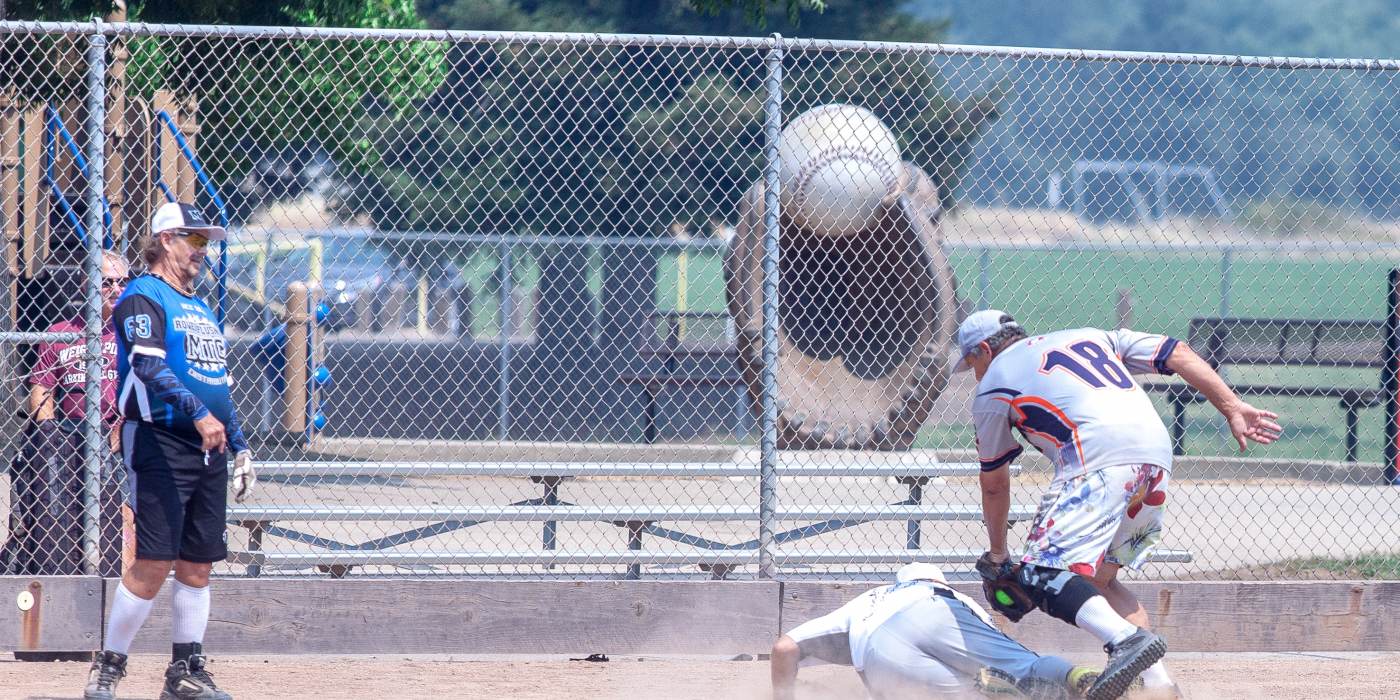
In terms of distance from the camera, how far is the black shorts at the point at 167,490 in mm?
5375

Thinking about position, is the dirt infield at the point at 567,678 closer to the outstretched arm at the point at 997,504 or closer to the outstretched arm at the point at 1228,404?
the outstretched arm at the point at 997,504

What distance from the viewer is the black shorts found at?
17.6 ft

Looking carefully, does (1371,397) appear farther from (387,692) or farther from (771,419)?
(387,692)

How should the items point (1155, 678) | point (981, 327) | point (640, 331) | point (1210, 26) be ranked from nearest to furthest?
point (1155, 678)
point (981, 327)
point (640, 331)
point (1210, 26)

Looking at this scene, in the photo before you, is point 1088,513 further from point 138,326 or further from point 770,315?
point 138,326

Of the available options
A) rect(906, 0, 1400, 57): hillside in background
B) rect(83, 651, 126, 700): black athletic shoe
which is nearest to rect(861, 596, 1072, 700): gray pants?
rect(83, 651, 126, 700): black athletic shoe

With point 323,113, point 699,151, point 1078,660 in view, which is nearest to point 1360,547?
point 1078,660

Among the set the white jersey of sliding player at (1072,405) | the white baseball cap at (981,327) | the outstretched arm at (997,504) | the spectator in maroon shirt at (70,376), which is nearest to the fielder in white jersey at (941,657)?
the outstretched arm at (997,504)

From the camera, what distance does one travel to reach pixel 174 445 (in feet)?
17.7

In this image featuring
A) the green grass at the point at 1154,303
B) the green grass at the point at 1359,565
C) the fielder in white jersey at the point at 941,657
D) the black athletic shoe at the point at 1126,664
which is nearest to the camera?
the black athletic shoe at the point at 1126,664

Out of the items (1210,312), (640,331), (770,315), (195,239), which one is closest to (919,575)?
(770,315)

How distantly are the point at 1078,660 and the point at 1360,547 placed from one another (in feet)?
9.50

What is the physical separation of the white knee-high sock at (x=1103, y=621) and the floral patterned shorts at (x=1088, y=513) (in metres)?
0.16

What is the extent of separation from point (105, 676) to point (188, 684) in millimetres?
290
